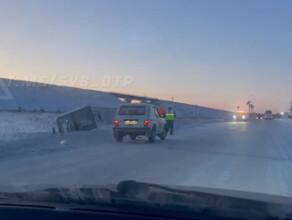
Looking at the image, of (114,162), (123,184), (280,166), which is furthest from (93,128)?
(123,184)

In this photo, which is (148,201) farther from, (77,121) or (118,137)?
(77,121)

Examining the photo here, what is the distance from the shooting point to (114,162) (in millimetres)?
14664

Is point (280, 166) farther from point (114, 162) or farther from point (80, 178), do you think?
point (80, 178)

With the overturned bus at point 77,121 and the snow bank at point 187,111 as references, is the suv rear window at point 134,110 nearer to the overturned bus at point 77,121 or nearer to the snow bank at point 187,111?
the overturned bus at point 77,121

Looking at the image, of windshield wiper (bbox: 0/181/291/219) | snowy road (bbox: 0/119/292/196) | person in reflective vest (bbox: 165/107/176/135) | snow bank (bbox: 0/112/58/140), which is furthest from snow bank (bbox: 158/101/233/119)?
windshield wiper (bbox: 0/181/291/219)

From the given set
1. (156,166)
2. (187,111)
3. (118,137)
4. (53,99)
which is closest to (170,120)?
(118,137)

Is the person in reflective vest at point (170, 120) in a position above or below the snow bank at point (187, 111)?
below

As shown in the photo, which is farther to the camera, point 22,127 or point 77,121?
point 22,127

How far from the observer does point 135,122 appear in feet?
75.6

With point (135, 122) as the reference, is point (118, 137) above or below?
below

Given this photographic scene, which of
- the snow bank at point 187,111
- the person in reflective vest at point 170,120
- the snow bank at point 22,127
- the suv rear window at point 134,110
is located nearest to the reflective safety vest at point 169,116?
the person in reflective vest at point 170,120

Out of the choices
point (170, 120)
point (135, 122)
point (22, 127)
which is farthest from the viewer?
point (22, 127)

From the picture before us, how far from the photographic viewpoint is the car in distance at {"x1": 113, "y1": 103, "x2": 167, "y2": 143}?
902 inches

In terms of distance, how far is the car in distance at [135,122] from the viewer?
22.9 m
